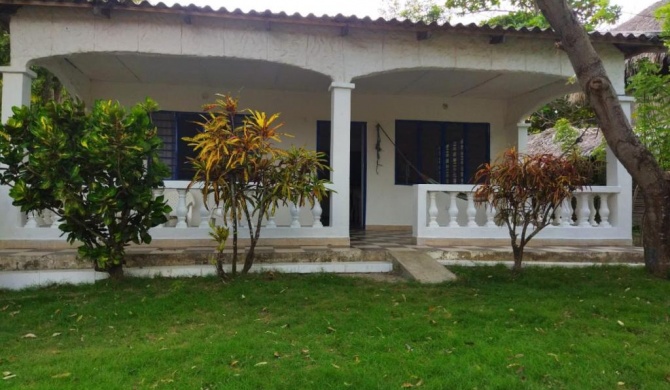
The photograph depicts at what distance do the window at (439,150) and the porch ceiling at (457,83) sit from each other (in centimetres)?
66

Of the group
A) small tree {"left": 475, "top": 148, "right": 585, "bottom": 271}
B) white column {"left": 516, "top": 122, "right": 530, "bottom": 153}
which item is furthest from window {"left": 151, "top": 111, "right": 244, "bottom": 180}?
white column {"left": 516, "top": 122, "right": 530, "bottom": 153}

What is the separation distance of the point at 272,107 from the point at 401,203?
3087mm

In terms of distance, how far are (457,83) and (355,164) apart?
2.61m

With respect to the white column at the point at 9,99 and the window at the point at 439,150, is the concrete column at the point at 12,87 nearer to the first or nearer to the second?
the white column at the point at 9,99

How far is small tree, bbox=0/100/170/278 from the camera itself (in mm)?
4453

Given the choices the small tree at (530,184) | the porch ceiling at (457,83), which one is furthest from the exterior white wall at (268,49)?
the small tree at (530,184)

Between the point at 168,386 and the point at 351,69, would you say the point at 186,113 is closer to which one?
the point at 351,69

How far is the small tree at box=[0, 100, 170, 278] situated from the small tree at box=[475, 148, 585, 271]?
3.51m

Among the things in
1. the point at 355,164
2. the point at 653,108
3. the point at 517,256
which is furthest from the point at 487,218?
the point at 355,164

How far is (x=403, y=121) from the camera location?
30.9ft

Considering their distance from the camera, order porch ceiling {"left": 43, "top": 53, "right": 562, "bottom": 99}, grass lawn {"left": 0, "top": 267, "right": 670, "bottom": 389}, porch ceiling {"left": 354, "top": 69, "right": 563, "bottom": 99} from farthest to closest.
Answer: porch ceiling {"left": 354, "top": 69, "right": 563, "bottom": 99}
porch ceiling {"left": 43, "top": 53, "right": 562, "bottom": 99}
grass lawn {"left": 0, "top": 267, "right": 670, "bottom": 389}

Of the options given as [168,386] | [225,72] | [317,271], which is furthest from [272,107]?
[168,386]

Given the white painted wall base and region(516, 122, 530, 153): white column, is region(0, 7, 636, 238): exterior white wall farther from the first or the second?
the white painted wall base

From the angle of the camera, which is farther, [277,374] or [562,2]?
[562,2]
